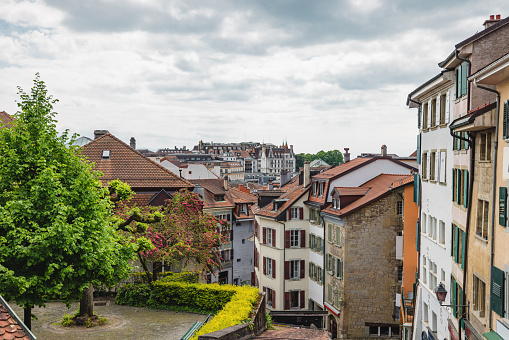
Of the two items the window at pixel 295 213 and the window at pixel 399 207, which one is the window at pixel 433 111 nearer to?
the window at pixel 399 207

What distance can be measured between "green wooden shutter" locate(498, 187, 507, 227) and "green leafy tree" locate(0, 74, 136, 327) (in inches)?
511

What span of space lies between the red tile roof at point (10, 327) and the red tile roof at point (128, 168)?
95.0 feet

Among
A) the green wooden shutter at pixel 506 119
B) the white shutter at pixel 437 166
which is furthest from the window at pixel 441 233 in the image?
the green wooden shutter at pixel 506 119

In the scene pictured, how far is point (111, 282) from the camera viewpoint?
834 inches

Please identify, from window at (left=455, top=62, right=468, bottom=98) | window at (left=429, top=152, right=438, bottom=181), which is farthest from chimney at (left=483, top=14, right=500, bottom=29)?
window at (left=429, top=152, right=438, bottom=181)

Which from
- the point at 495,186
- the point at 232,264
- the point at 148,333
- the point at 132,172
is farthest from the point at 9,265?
the point at 232,264

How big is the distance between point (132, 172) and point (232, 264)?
23094mm

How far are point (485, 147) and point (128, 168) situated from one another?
28.4m

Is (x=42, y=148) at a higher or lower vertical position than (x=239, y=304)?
higher

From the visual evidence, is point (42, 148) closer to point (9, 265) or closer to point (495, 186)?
point (9, 265)

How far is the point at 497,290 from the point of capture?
14062mm

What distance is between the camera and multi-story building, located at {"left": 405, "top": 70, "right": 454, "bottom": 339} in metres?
23.5

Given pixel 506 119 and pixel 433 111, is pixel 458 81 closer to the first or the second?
pixel 433 111

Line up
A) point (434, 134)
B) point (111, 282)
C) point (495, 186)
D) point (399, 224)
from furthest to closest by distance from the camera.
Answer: point (399, 224), point (434, 134), point (111, 282), point (495, 186)
